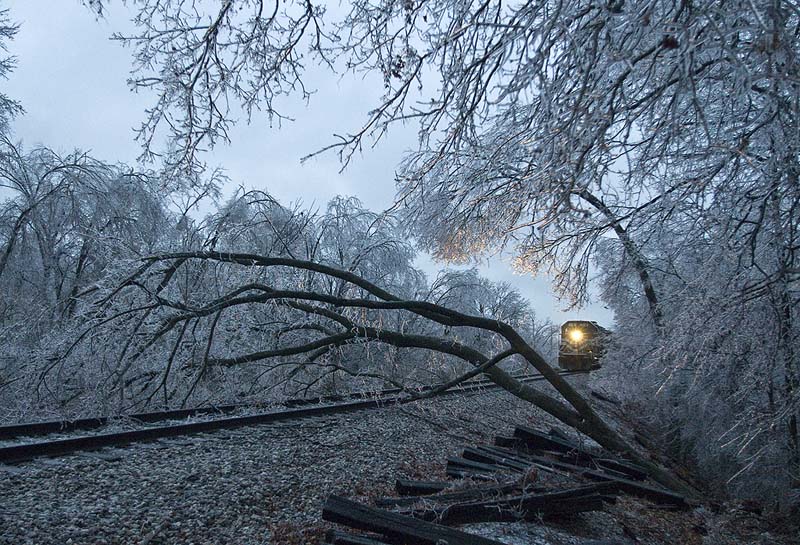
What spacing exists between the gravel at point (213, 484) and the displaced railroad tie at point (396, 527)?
38cm

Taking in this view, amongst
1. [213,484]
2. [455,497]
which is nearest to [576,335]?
[455,497]

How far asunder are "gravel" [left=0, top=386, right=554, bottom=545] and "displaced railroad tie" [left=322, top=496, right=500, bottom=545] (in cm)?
38

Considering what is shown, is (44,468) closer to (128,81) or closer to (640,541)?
(128,81)

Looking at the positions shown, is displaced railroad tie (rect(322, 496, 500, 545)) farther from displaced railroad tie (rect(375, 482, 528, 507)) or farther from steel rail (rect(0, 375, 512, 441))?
steel rail (rect(0, 375, 512, 441))

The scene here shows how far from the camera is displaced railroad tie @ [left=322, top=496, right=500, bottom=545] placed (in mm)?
3629

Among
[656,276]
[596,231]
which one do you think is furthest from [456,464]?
[656,276]

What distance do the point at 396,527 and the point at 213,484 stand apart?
2010 mm

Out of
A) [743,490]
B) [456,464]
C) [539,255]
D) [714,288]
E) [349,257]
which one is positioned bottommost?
[743,490]

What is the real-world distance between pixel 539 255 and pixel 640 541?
3.96 metres

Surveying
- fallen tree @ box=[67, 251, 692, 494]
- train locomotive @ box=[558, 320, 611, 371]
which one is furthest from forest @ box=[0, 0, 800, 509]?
train locomotive @ box=[558, 320, 611, 371]

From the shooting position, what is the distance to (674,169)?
5.73 meters

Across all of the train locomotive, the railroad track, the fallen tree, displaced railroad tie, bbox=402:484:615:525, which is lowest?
displaced railroad tie, bbox=402:484:615:525

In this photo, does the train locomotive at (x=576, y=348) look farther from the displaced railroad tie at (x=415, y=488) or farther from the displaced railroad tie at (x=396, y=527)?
the displaced railroad tie at (x=396, y=527)

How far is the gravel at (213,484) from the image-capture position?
364cm
